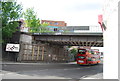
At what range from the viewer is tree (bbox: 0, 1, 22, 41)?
26953mm

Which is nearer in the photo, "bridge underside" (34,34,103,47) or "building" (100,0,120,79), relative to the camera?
"building" (100,0,120,79)

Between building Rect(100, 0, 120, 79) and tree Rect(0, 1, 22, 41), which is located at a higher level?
tree Rect(0, 1, 22, 41)

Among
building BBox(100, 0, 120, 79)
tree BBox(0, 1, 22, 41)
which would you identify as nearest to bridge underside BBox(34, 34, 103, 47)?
tree BBox(0, 1, 22, 41)

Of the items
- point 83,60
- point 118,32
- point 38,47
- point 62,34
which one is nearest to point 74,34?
point 62,34

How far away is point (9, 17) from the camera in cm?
2770

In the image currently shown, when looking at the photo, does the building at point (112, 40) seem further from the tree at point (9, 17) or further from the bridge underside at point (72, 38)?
the tree at point (9, 17)

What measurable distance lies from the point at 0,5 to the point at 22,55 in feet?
31.6

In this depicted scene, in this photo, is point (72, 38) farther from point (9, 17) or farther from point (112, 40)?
point (112, 40)

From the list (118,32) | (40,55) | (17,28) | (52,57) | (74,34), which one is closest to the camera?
(118,32)

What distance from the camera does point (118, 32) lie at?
227 inches

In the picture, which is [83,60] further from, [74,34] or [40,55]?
[40,55]

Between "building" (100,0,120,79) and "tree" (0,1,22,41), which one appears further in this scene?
"tree" (0,1,22,41)

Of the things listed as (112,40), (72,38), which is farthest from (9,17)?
(112,40)

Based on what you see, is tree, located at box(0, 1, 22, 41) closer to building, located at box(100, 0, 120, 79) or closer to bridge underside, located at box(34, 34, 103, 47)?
bridge underside, located at box(34, 34, 103, 47)
